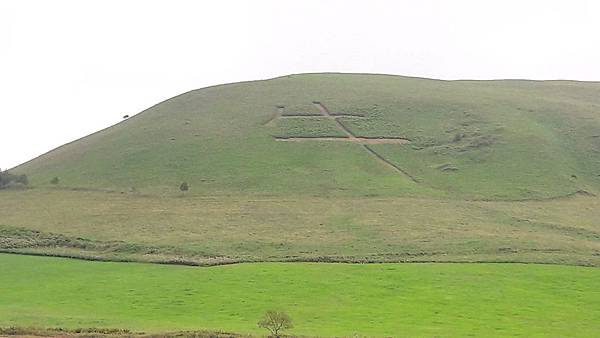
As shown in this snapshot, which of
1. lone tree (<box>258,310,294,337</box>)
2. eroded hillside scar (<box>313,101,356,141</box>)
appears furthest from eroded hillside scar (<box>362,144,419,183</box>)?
lone tree (<box>258,310,294,337</box>)

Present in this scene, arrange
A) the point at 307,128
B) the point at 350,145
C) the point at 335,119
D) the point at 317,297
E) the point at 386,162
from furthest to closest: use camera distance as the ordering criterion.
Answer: the point at 335,119 → the point at 307,128 → the point at 350,145 → the point at 386,162 → the point at 317,297

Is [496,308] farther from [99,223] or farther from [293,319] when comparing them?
[99,223]

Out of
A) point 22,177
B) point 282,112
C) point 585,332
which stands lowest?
point 585,332

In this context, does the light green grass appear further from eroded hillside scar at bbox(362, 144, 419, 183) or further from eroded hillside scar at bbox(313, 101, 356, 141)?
eroded hillside scar at bbox(313, 101, 356, 141)

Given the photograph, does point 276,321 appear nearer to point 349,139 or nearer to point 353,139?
point 349,139

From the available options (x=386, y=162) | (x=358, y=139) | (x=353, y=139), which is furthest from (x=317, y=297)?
(x=358, y=139)

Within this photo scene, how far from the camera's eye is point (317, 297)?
152 feet

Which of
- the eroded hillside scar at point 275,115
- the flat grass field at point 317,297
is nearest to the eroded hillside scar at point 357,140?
the eroded hillside scar at point 275,115

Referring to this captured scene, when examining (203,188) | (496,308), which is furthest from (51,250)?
(496,308)

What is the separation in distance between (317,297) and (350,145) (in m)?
59.8

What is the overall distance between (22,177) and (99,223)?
95.8 ft

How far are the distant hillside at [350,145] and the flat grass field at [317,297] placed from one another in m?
31.0

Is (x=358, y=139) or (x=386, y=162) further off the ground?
(x=358, y=139)

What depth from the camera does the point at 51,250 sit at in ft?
211
